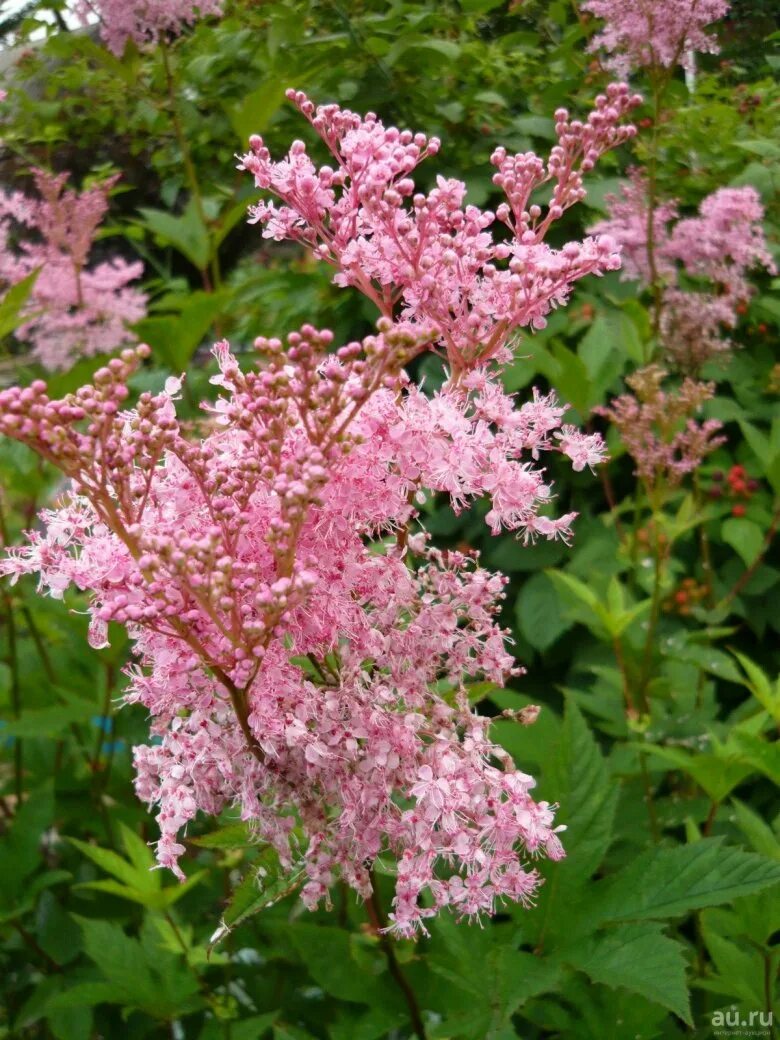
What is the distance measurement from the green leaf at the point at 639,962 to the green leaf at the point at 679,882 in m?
0.03

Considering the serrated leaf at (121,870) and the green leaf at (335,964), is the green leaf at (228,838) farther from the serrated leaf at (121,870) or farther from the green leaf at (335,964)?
the serrated leaf at (121,870)

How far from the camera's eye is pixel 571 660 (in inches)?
98.0

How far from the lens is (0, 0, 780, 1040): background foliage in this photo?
3.93ft

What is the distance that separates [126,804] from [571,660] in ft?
3.96

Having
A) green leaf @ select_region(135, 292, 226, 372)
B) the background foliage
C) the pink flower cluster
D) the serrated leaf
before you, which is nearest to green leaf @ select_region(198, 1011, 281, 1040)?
the background foliage

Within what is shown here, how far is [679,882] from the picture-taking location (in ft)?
3.64

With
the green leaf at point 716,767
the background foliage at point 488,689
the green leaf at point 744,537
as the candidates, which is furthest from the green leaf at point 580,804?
the green leaf at point 744,537

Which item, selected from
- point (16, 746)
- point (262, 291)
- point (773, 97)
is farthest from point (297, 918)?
point (773, 97)

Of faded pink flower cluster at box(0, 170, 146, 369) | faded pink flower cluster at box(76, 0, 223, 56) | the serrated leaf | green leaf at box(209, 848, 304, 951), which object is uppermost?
faded pink flower cluster at box(76, 0, 223, 56)

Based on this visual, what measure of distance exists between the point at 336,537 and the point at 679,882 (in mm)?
619

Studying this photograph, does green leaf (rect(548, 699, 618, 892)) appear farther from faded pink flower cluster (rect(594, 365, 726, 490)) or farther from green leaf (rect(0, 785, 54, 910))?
green leaf (rect(0, 785, 54, 910))
